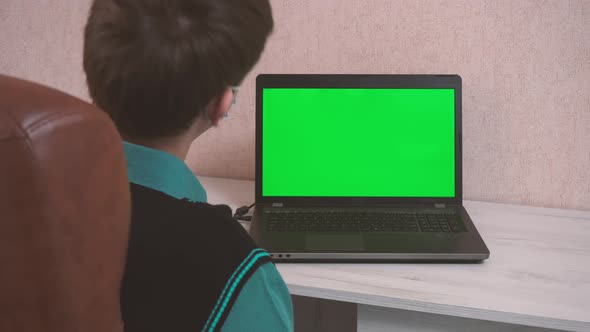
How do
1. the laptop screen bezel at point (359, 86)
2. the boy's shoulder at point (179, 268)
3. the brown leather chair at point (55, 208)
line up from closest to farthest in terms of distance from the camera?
the brown leather chair at point (55, 208) < the boy's shoulder at point (179, 268) < the laptop screen bezel at point (359, 86)

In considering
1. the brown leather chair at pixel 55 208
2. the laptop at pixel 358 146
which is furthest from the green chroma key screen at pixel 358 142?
the brown leather chair at pixel 55 208

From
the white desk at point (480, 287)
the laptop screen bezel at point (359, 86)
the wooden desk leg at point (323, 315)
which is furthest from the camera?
the wooden desk leg at point (323, 315)


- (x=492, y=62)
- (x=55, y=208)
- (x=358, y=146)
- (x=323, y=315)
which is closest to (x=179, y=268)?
(x=55, y=208)

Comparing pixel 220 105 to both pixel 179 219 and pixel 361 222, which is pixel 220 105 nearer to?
pixel 179 219

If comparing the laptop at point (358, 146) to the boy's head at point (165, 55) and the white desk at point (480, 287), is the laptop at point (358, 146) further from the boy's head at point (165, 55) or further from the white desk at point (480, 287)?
the boy's head at point (165, 55)

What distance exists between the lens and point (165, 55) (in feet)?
1.79

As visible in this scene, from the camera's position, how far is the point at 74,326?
40 cm

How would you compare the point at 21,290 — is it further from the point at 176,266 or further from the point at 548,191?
the point at 548,191

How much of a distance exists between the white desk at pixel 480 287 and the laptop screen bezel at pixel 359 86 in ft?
0.47

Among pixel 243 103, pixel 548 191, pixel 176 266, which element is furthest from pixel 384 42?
pixel 176 266

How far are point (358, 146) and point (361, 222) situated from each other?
0.53 ft

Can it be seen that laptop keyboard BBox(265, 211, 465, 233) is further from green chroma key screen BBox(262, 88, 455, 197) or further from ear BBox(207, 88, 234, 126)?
ear BBox(207, 88, 234, 126)

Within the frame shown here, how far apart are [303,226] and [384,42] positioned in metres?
0.44

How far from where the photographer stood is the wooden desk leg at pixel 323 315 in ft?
4.74
